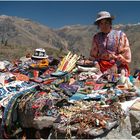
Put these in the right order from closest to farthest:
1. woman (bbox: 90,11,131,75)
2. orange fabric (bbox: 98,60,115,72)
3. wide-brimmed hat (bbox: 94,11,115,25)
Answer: wide-brimmed hat (bbox: 94,11,115,25), woman (bbox: 90,11,131,75), orange fabric (bbox: 98,60,115,72)

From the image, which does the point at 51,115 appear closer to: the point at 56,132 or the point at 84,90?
the point at 56,132

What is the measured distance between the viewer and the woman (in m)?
7.84

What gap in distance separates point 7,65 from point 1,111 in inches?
115

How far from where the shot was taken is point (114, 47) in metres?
7.97

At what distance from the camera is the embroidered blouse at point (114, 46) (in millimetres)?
7910

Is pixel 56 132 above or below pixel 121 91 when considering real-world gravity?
below

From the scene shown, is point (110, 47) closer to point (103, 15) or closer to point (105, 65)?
point (105, 65)

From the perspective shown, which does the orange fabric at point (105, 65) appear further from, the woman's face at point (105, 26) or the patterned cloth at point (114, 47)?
the woman's face at point (105, 26)

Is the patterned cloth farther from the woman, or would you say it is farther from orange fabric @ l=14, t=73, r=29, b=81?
orange fabric @ l=14, t=73, r=29, b=81

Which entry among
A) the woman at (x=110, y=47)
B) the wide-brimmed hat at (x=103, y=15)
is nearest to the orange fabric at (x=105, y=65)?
the woman at (x=110, y=47)

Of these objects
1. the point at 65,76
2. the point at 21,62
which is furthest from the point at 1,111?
the point at 21,62

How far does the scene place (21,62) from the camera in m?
9.38

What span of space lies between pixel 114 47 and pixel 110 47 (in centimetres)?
8

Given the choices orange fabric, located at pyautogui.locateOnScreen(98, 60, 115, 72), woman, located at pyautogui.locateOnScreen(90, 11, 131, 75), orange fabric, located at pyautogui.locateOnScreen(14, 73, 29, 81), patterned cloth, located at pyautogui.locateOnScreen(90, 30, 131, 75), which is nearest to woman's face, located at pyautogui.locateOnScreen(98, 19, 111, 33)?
woman, located at pyautogui.locateOnScreen(90, 11, 131, 75)
